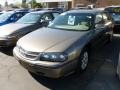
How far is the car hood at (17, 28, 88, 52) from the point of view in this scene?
4527 millimetres

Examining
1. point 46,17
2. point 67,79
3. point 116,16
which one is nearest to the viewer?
point 67,79

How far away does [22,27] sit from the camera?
779 cm

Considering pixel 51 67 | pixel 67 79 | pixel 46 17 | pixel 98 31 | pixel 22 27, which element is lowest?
pixel 67 79

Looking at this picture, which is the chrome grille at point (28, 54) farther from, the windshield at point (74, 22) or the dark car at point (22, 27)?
the dark car at point (22, 27)

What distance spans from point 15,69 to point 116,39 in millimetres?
5476

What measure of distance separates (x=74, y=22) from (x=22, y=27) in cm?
256

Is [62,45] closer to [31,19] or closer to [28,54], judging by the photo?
[28,54]

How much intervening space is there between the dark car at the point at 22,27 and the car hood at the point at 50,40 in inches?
70.8

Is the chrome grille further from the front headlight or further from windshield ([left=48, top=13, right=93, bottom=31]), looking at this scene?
windshield ([left=48, top=13, right=93, bottom=31])

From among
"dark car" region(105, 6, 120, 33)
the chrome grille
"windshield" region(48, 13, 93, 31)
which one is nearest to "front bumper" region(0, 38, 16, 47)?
"windshield" region(48, 13, 93, 31)

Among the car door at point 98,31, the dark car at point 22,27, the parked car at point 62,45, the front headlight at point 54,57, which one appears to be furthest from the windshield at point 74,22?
the dark car at point 22,27

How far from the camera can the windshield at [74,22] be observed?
5820mm

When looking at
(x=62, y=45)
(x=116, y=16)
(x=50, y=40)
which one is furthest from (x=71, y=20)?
(x=116, y=16)

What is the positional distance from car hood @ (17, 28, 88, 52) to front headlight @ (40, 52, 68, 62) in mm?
108
